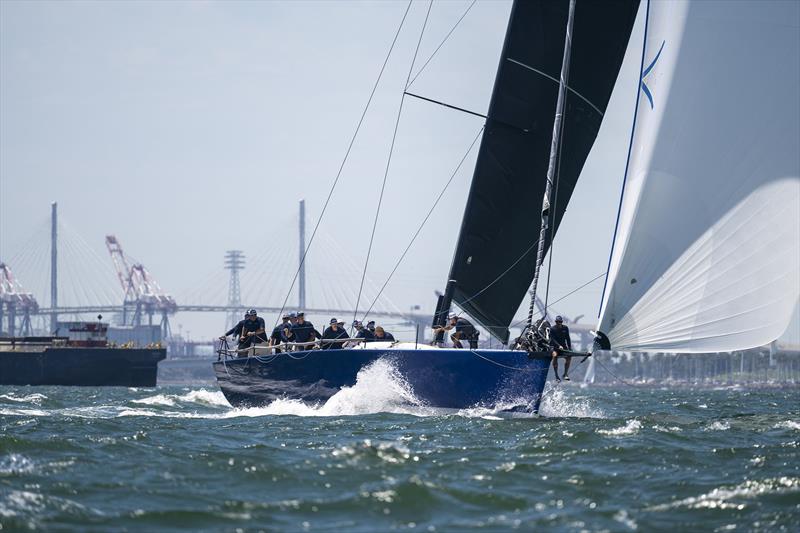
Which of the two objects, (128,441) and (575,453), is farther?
(128,441)

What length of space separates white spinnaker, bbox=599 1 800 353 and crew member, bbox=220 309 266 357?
7941 mm

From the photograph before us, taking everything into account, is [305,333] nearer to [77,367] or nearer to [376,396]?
[376,396]

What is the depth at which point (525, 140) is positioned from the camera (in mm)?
17172

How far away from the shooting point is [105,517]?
8.31 meters

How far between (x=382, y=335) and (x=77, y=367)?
98.4 ft

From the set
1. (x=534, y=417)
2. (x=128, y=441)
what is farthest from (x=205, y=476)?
(x=534, y=417)

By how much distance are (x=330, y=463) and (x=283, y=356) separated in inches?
315

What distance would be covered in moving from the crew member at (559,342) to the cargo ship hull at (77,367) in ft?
108

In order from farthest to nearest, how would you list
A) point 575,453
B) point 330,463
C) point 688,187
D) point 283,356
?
point 283,356
point 688,187
point 575,453
point 330,463

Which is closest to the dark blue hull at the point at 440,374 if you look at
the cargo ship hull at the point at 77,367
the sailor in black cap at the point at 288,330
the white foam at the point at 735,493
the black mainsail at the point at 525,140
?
the sailor in black cap at the point at 288,330

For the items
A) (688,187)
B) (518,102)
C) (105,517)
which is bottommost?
(105,517)

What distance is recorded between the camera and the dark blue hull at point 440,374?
15406 millimetres

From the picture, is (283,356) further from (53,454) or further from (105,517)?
(105,517)

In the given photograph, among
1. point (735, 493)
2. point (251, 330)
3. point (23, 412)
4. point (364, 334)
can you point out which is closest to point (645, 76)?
point (364, 334)
